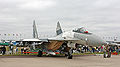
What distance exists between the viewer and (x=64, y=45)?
16.2 metres

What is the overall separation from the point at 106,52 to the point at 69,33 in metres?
5.00

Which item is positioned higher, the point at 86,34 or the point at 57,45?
the point at 86,34

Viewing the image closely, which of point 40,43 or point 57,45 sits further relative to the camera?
point 40,43

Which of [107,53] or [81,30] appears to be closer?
[81,30]

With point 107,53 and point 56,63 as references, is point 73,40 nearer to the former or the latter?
point 56,63

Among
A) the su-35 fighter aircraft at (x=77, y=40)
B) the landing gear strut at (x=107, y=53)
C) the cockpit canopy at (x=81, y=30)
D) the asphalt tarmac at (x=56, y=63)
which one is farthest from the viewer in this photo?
the landing gear strut at (x=107, y=53)

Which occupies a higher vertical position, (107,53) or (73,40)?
(73,40)

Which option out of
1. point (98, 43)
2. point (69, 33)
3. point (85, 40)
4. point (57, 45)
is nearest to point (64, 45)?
point (57, 45)

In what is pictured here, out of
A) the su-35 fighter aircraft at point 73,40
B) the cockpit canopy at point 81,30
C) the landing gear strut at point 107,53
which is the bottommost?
the landing gear strut at point 107,53

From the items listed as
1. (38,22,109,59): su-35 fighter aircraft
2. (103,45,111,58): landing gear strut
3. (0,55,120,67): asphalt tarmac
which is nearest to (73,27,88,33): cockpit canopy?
(38,22,109,59): su-35 fighter aircraft

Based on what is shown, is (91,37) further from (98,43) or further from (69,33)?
(69,33)

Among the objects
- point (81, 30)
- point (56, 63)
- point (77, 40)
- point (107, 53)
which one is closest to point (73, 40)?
point (77, 40)

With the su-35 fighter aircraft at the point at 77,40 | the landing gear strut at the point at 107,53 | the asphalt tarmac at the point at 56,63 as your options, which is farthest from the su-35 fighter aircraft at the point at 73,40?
the landing gear strut at the point at 107,53

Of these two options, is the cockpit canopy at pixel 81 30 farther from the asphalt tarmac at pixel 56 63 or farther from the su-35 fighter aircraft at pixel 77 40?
the asphalt tarmac at pixel 56 63
